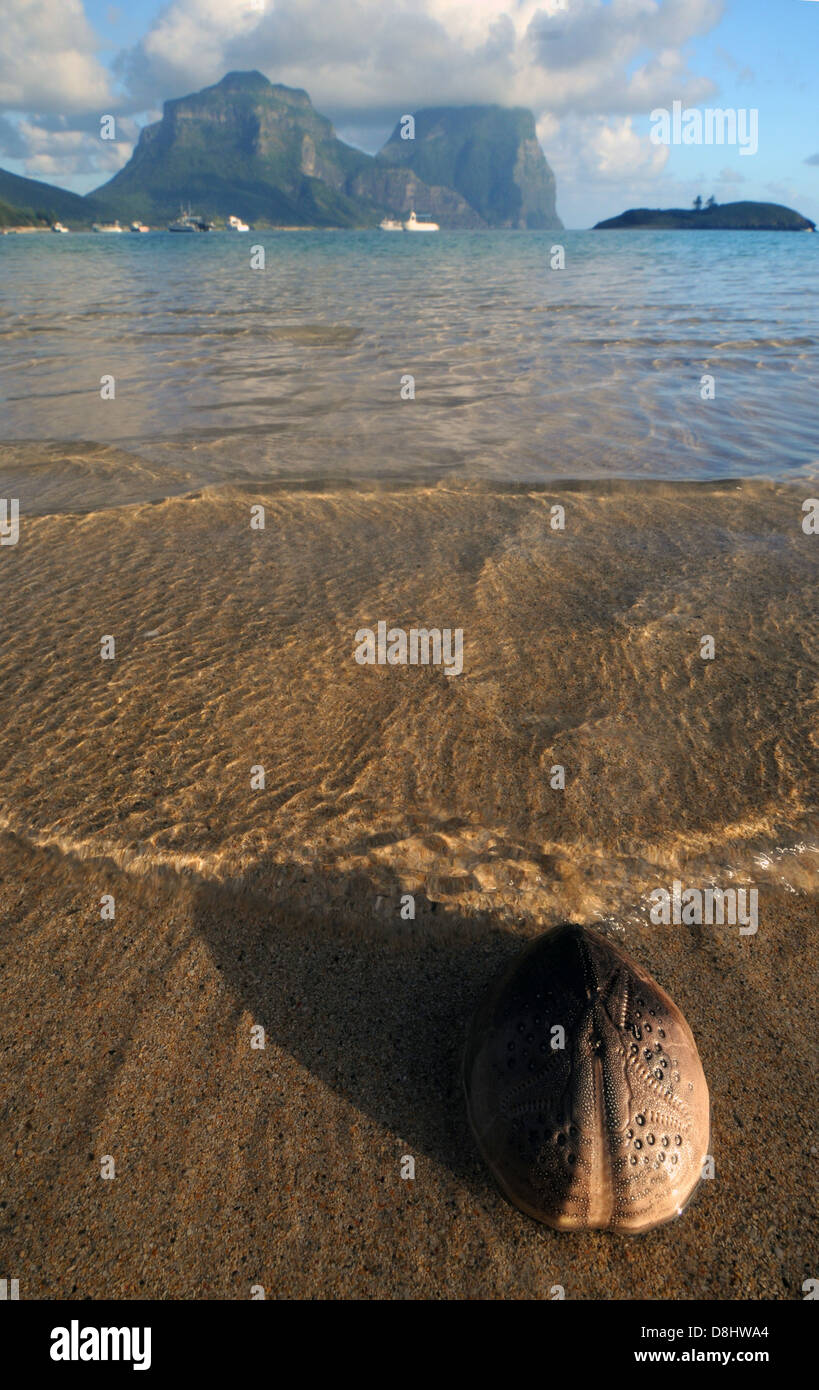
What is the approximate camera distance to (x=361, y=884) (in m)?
2.93

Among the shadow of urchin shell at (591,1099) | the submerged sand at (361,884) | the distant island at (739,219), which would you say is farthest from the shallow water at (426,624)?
the distant island at (739,219)

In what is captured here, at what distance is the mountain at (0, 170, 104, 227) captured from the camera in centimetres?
13962

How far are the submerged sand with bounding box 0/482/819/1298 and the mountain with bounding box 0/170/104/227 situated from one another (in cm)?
15234

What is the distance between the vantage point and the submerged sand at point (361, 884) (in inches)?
77.3

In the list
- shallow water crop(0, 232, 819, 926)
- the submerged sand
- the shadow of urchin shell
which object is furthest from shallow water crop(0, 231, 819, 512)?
the shadow of urchin shell

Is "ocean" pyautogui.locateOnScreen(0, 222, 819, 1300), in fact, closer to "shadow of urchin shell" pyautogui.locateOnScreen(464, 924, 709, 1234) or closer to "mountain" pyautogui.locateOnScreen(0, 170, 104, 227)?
"shadow of urchin shell" pyautogui.locateOnScreen(464, 924, 709, 1234)

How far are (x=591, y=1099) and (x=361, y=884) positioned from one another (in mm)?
1297

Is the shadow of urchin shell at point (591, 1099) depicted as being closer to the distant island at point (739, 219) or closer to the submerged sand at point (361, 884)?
the submerged sand at point (361, 884)

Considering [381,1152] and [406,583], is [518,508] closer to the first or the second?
[406,583]

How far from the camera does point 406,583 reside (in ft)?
16.4

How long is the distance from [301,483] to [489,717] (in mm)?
4013

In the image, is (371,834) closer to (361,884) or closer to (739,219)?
(361,884)

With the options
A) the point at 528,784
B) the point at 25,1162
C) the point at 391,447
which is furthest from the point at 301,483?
the point at 25,1162
